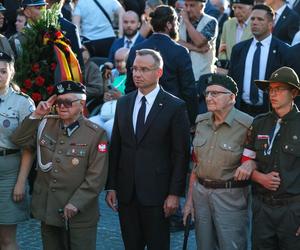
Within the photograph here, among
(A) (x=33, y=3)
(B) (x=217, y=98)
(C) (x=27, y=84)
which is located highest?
(A) (x=33, y=3)

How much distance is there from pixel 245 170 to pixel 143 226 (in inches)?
41.6

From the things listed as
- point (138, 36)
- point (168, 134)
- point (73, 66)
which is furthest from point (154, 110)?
point (138, 36)

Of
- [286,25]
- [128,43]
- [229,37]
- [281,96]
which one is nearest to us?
[281,96]

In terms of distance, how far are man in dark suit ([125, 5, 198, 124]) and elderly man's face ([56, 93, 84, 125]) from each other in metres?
1.77

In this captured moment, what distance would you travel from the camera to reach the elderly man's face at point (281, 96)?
19.5 ft

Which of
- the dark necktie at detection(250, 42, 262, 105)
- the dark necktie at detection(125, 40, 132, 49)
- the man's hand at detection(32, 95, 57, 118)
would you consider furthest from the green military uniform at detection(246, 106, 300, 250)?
the dark necktie at detection(125, 40, 132, 49)

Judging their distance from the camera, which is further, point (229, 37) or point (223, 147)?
point (229, 37)

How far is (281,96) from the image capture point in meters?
5.95

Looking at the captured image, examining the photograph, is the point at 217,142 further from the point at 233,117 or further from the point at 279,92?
the point at 279,92

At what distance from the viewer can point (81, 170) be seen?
618 cm

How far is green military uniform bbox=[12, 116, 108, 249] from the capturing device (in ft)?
20.2

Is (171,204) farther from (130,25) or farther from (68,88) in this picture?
(130,25)

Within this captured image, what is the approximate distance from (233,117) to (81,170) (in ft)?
4.28

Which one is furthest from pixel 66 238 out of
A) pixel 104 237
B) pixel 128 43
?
pixel 128 43
